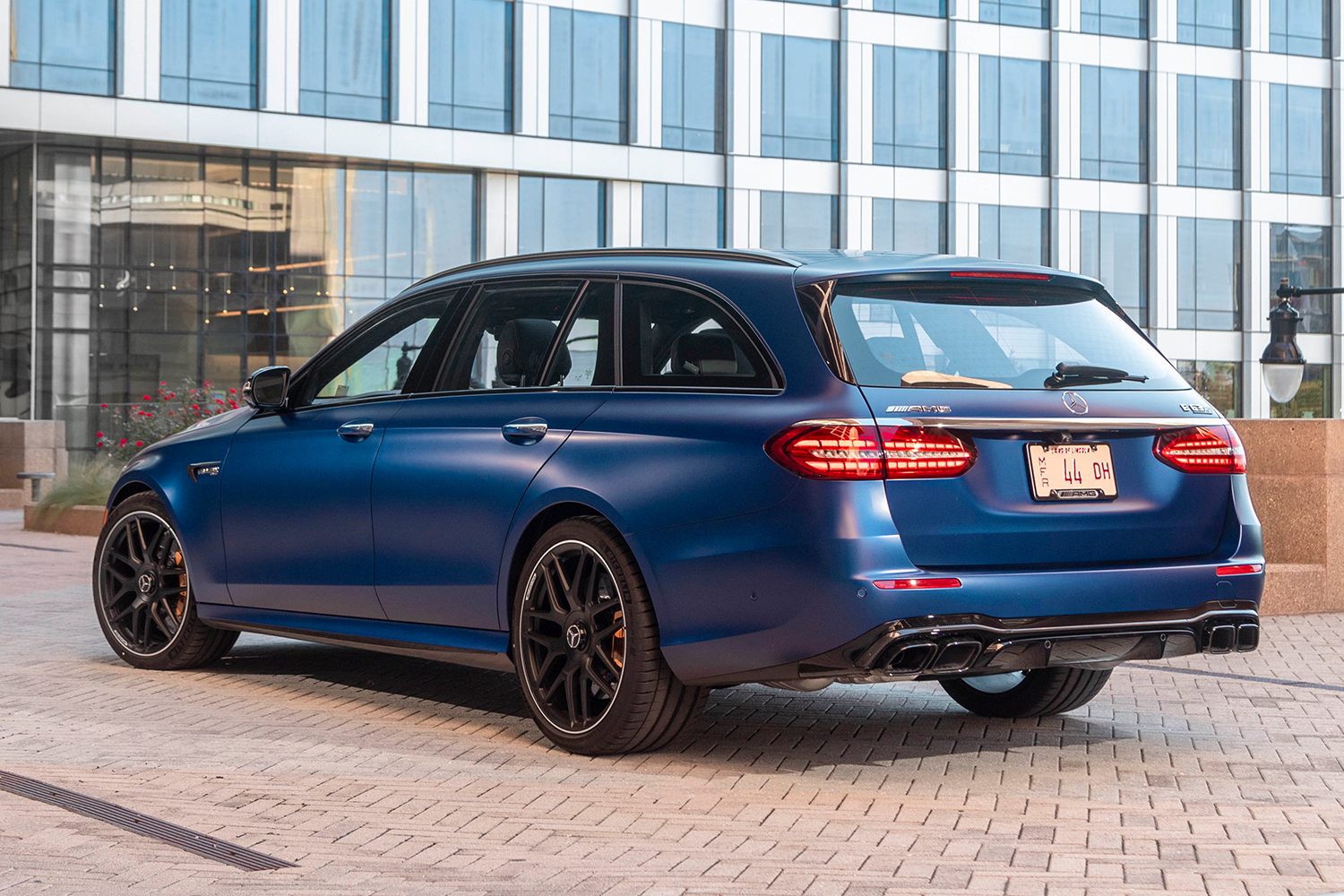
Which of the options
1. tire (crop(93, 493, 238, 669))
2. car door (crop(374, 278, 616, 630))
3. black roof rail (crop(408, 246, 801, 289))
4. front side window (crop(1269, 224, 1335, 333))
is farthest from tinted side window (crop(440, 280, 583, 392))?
front side window (crop(1269, 224, 1335, 333))

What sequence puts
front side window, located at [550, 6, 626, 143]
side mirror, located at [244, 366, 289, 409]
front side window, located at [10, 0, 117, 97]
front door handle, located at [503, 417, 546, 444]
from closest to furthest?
front door handle, located at [503, 417, 546, 444] → side mirror, located at [244, 366, 289, 409] → front side window, located at [10, 0, 117, 97] → front side window, located at [550, 6, 626, 143]

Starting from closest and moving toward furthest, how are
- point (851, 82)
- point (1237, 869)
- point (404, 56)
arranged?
point (1237, 869) → point (404, 56) → point (851, 82)

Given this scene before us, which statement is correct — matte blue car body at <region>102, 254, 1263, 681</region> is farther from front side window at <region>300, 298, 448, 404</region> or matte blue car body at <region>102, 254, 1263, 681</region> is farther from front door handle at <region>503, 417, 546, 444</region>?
front side window at <region>300, 298, 448, 404</region>

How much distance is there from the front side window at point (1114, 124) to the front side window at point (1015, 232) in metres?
1.96

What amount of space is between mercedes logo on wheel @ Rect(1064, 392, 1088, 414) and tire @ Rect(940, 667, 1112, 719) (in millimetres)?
1562

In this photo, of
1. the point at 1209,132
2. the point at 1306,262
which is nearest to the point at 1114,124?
the point at 1209,132

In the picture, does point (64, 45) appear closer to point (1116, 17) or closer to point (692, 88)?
point (692, 88)

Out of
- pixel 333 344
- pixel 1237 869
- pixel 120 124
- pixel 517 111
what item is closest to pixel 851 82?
pixel 517 111

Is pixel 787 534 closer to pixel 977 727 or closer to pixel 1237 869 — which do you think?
pixel 1237 869

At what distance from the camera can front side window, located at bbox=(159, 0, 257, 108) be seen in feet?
116

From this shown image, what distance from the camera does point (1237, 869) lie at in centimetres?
443

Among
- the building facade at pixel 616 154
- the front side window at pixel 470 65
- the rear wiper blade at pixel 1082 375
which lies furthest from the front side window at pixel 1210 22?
the rear wiper blade at pixel 1082 375

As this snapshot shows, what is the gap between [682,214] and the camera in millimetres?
41562

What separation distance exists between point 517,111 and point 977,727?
33629mm
